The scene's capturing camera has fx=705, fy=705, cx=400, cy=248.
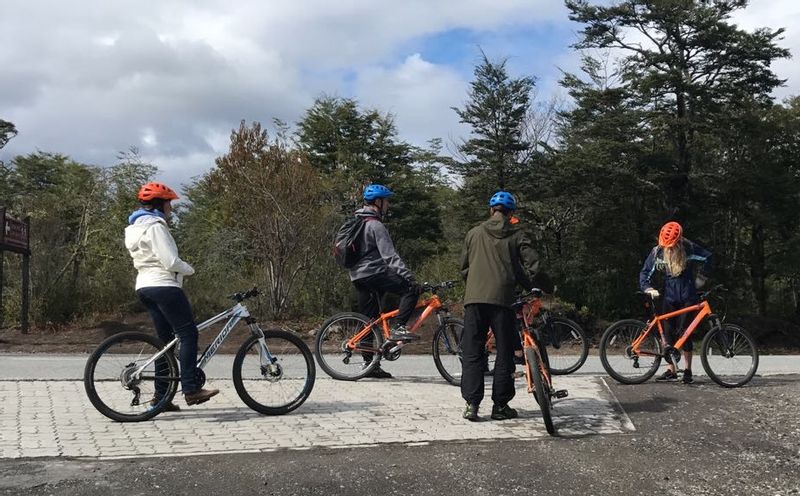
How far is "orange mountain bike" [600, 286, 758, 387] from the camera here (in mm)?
7812

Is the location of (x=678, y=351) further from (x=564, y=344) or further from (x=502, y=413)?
(x=502, y=413)

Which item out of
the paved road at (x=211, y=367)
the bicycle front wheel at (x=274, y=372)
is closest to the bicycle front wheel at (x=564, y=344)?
the paved road at (x=211, y=367)

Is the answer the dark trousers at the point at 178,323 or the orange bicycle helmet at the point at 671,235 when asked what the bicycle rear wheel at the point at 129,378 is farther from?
the orange bicycle helmet at the point at 671,235

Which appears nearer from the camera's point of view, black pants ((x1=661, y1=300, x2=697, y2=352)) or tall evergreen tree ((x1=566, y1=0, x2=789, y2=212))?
black pants ((x1=661, y1=300, x2=697, y2=352))

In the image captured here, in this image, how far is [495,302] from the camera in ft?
19.0

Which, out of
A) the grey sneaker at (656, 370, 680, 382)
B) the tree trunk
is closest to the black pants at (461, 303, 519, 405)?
the grey sneaker at (656, 370, 680, 382)

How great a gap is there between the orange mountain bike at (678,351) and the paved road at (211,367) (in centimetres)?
84

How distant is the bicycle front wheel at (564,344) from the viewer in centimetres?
825

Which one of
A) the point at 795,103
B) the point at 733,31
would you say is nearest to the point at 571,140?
the point at 733,31

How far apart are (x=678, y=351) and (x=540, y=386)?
3.17 m

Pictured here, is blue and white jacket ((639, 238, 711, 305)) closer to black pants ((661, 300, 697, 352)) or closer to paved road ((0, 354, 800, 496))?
black pants ((661, 300, 697, 352))

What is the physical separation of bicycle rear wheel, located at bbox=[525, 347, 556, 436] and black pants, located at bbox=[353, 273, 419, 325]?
2062 mm

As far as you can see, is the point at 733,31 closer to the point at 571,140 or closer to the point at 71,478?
the point at 571,140

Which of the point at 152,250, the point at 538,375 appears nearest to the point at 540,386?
the point at 538,375
